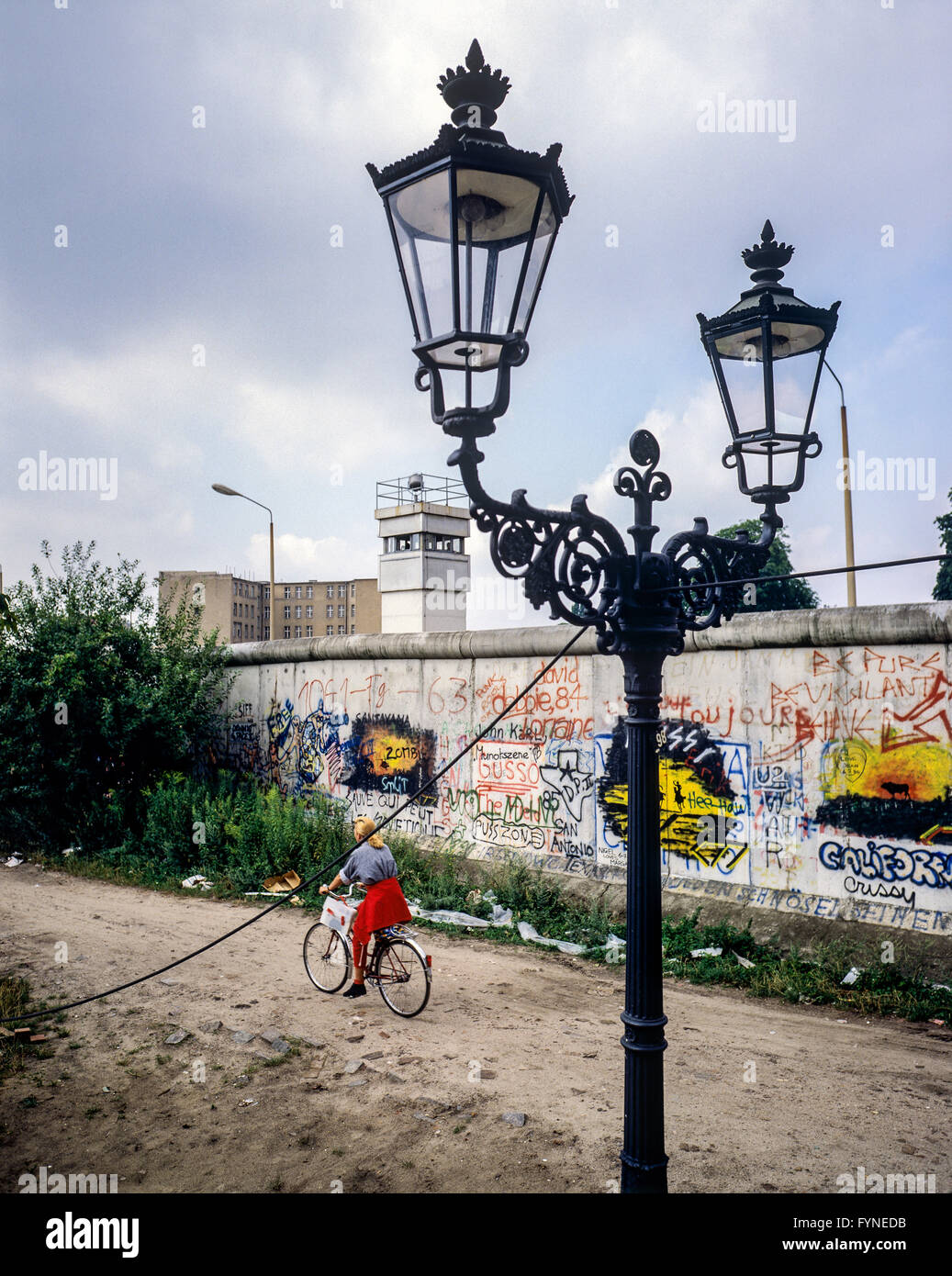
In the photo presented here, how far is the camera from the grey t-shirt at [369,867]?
7.44 meters

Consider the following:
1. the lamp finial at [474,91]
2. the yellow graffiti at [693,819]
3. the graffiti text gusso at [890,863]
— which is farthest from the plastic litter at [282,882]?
the lamp finial at [474,91]

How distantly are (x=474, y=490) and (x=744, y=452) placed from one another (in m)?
1.80

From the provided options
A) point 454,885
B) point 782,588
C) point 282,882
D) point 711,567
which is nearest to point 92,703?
point 282,882

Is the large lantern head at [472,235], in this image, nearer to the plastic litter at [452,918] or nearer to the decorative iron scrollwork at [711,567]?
the decorative iron scrollwork at [711,567]

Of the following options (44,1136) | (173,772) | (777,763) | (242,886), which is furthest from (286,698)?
(44,1136)

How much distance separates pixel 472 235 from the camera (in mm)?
3053

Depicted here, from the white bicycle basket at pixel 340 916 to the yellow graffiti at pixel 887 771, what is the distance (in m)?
4.35

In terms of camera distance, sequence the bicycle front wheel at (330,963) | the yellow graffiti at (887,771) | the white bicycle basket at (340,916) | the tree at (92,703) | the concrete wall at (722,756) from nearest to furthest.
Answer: the yellow graffiti at (887,771)
the concrete wall at (722,756)
the white bicycle basket at (340,916)
the bicycle front wheel at (330,963)
the tree at (92,703)

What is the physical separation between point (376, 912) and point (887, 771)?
450cm

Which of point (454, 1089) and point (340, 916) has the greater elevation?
point (340, 916)

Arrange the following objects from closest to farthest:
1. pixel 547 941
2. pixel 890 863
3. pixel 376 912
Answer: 1. pixel 376 912
2. pixel 890 863
3. pixel 547 941

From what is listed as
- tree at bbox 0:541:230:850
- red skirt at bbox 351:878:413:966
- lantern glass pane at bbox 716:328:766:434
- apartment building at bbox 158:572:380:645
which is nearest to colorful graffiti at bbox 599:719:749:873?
red skirt at bbox 351:878:413:966

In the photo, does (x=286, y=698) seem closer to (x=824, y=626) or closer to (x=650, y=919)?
(x=824, y=626)

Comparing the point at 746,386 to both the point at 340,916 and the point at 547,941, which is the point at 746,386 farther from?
the point at 547,941
